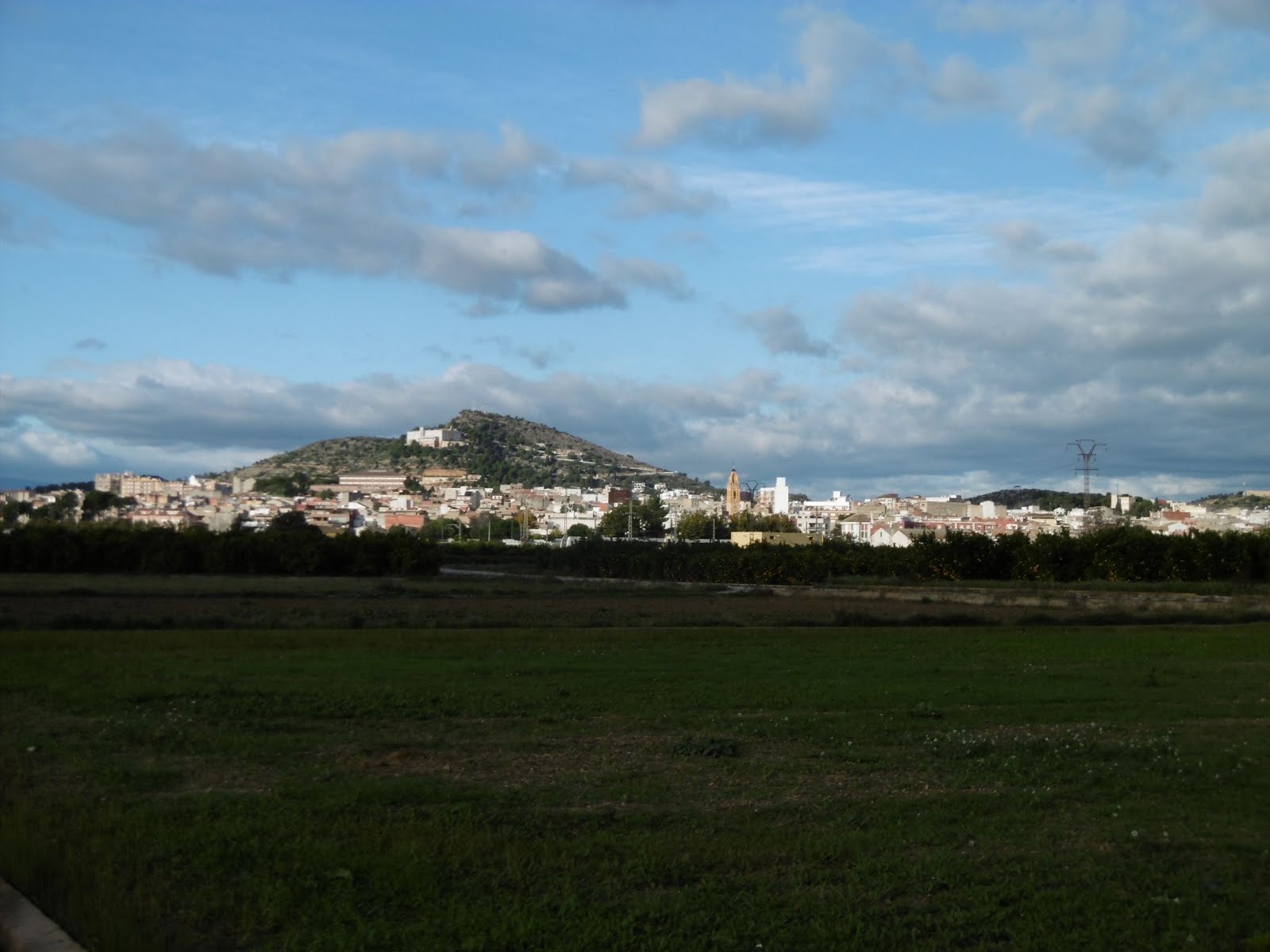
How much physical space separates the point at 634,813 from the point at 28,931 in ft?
14.4

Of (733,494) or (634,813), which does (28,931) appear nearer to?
(634,813)

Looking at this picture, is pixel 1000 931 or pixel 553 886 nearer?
pixel 1000 931

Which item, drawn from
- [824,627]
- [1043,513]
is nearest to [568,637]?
[824,627]

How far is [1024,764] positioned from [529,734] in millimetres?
5401

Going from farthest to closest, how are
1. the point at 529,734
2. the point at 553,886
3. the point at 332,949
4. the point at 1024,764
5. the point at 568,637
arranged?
1. the point at 568,637
2. the point at 529,734
3. the point at 1024,764
4. the point at 553,886
5. the point at 332,949

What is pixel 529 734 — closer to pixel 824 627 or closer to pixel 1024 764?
pixel 1024 764

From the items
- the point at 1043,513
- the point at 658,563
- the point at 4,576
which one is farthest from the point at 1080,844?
the point at 1043,513

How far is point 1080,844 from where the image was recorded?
8.58 m

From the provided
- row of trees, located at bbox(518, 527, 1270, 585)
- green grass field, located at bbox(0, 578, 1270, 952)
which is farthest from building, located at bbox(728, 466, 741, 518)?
green grass field, located at bbox(0, 578, 1270, 952)

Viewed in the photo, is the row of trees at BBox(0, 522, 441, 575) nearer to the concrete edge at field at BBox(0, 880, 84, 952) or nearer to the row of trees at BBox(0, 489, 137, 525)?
the row of trees at BBox(0, 489, 137, 525)

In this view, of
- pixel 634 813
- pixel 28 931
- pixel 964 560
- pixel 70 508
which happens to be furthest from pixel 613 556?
pixel 70 508

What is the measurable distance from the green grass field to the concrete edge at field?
18 cm

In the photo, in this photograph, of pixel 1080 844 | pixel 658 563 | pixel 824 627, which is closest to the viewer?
pixel 1080 844

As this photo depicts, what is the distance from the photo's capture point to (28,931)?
7035 mm
